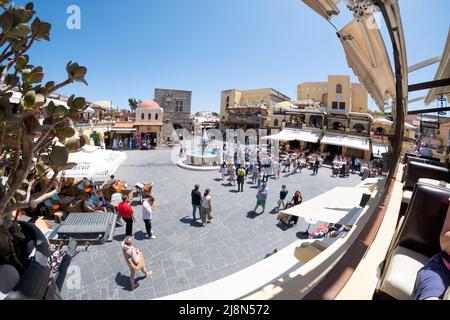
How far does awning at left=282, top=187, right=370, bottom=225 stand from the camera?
14.2ft

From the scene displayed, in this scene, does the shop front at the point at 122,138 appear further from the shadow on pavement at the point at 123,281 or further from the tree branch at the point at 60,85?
the tree branch at the point at 60,85

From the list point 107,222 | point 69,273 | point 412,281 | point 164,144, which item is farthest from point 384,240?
point 164,144

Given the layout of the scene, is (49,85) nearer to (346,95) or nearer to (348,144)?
(348,144)

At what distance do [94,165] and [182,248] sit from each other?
191 inches

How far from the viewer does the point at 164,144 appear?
32.2 m

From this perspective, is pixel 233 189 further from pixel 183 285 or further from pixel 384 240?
pixel 384 240

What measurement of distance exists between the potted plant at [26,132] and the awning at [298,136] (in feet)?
79.4

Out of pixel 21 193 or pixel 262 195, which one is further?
pixel 262 195

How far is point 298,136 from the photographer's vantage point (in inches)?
999

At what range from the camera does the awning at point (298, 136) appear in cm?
2466

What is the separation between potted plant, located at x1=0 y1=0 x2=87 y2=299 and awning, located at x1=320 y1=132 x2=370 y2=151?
24.5m

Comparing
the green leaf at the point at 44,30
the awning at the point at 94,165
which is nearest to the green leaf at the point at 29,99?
the green leaf at the point at 44,30

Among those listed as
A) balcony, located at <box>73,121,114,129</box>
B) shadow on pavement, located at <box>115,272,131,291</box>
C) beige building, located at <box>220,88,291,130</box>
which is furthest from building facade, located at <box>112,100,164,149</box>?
shadow on pavement, located at <box>115,272,131,291</box>

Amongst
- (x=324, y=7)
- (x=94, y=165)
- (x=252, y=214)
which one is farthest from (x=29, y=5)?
(x=252, y=214)
